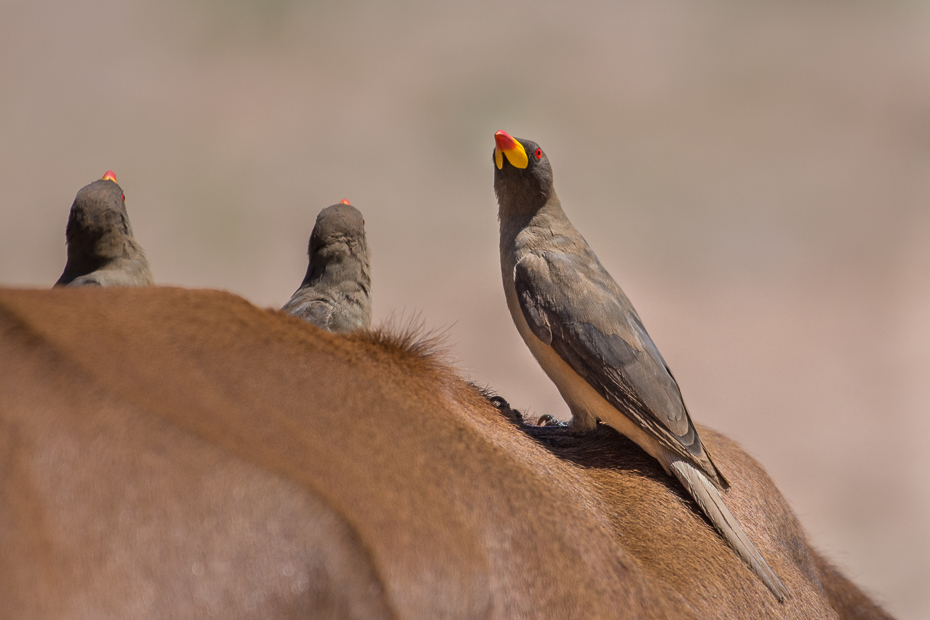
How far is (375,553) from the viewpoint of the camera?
1159 mm

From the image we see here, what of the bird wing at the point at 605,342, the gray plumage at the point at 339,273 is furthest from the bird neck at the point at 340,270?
the bird wing at the point at 605,342

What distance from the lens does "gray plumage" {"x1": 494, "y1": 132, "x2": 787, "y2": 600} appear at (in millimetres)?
1986

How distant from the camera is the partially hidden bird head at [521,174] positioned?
256 centimetres

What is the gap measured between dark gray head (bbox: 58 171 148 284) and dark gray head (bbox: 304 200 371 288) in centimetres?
82

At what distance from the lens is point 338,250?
10.9 ft

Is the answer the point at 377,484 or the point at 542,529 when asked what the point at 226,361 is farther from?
the point at 542,529

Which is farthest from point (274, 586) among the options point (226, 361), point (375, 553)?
point (226, 361)

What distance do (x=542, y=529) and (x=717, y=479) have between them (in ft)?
2.72

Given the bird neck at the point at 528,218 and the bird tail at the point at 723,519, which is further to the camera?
the bird neck at the point at 528,218

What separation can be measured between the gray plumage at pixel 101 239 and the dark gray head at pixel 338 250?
780 mm

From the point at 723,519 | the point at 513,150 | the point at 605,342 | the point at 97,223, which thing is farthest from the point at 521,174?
the point at 97,223

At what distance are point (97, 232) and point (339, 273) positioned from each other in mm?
1064

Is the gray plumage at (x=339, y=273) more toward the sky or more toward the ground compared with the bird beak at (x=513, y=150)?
more toward the ground

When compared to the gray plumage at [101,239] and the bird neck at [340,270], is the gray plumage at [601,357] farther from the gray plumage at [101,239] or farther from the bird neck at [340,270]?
the gray plumage at [101,239]
